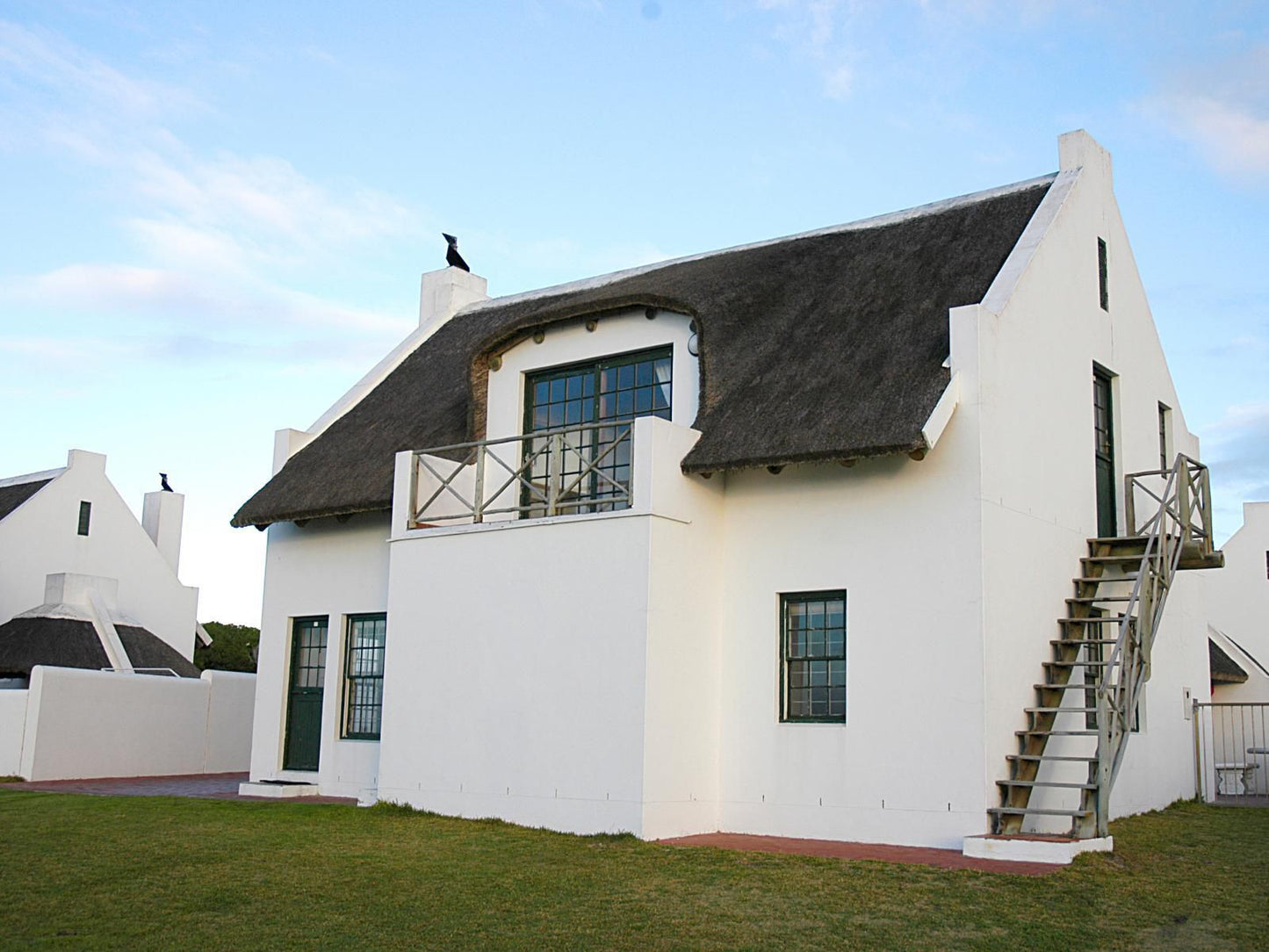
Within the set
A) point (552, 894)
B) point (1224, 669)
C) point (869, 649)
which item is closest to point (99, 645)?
A: point (869, 649)

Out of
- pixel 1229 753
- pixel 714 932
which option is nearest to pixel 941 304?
pixel 714 932

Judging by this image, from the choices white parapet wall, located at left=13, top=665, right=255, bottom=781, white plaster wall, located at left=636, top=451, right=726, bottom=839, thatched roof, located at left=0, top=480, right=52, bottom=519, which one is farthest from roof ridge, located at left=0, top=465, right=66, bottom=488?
white plaster wall, located at left=636, top=451, right=726, bottom=839

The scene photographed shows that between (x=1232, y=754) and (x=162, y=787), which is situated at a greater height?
(x=1232, y=754)

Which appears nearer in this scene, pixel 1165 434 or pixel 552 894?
pixel 552 894

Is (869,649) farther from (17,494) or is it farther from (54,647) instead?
(17,494)

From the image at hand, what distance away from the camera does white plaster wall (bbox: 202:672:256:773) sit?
71.1 ft

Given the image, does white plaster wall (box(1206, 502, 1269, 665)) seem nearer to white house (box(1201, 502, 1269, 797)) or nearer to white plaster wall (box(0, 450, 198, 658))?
white house (box(1201, 502, 1269, 797))

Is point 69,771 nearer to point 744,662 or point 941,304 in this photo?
point 744,662

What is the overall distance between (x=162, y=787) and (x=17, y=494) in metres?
16.1

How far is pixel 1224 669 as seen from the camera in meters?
22.1

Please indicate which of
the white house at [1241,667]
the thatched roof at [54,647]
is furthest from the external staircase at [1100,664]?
the thatched roof at [54,647]

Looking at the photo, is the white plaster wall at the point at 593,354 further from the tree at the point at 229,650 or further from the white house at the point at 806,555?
the tree at the point at 229,650

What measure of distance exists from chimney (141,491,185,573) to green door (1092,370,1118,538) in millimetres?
25950

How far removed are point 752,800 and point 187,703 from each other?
39.0 feet
